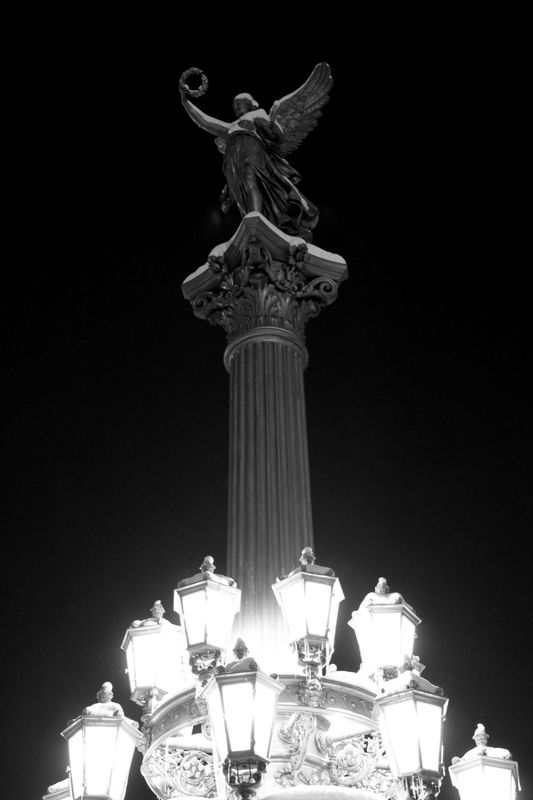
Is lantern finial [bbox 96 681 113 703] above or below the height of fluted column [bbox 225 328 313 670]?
below

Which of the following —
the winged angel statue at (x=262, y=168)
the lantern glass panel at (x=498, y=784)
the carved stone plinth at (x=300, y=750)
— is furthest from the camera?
the winged angel statue at (x=262, y=168)

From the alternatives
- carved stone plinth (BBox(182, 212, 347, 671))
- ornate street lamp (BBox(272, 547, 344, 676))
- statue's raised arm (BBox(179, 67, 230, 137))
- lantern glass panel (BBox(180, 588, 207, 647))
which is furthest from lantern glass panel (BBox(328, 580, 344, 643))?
statue's raised arm (BBox(179, 67, 230, 137))

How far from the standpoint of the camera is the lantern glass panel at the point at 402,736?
898 cm

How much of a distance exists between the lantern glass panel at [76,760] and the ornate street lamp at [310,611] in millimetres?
1961

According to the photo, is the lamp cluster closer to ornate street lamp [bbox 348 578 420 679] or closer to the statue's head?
ornate street lamp [bbox 348 578 420 679]

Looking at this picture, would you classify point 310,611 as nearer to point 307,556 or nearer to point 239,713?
point 307,556

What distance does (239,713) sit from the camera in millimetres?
8547

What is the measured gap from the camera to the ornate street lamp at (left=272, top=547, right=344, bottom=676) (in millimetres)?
10008

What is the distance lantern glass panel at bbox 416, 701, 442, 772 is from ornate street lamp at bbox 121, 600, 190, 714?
2726mm

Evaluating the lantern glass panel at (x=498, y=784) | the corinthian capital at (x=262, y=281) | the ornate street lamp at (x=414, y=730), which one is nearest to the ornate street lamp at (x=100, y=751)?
the ornate street lamp at (x=414, y=730)

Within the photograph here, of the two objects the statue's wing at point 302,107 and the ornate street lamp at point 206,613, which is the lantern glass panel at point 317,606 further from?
the statue's wing at point 302,107

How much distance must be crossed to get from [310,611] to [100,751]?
83.2 inches

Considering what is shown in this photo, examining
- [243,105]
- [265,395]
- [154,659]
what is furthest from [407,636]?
[243,105]

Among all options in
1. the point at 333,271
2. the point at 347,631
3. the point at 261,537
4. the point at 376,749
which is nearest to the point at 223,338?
the point at 347,631
